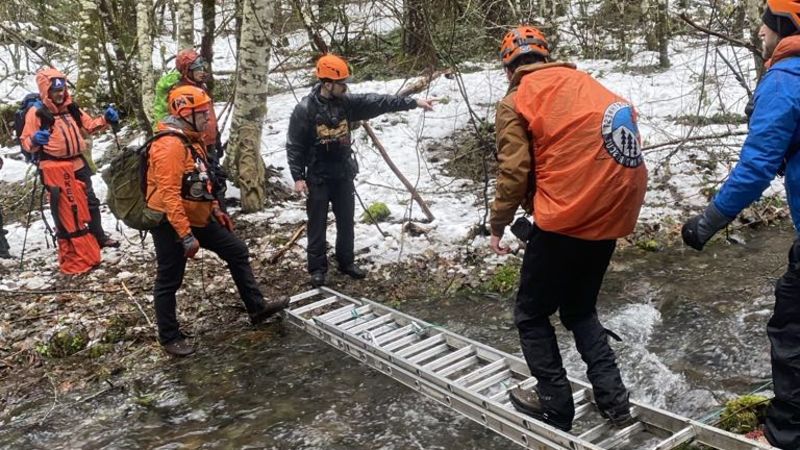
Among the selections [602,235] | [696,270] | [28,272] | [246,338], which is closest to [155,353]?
[246,338]

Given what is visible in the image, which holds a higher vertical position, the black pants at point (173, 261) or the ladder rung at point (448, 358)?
the black pants at point (173, 261)

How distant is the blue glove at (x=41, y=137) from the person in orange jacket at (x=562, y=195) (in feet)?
21.1

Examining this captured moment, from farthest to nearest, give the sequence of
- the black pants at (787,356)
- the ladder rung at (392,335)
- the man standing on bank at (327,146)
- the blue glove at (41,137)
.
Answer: the blue glove at (41,137) < the man standing on bank at (327,146) < the ladder rung at (392,335) < the black pants at (787,356)

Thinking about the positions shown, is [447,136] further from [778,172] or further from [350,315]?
[778,172]

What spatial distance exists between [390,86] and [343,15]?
1761 millimetres

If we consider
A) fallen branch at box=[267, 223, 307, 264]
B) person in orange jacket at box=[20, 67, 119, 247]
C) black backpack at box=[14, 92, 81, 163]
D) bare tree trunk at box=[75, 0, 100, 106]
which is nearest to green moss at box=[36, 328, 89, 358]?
fallen branch at box=[267, 223, 307, 264]

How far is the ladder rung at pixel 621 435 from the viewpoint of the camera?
13.0ft

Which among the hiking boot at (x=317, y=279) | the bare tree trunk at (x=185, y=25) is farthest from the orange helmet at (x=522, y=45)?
the bare tree trunk at (x=185, y=25)

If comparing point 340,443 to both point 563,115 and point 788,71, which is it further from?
point 788,71

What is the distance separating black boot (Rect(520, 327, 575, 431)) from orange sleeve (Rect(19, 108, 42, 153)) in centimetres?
690

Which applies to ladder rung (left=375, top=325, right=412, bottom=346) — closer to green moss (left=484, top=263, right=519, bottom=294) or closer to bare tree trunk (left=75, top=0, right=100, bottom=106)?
green moss (left=484, top=263, right=519, bottom=294)

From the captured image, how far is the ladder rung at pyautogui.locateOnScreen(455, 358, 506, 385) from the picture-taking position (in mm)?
4934

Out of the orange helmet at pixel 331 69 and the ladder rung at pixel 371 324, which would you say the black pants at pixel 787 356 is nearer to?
the ladder rung at pixel 371 324

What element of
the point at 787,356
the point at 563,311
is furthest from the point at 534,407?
the point at 787,356
